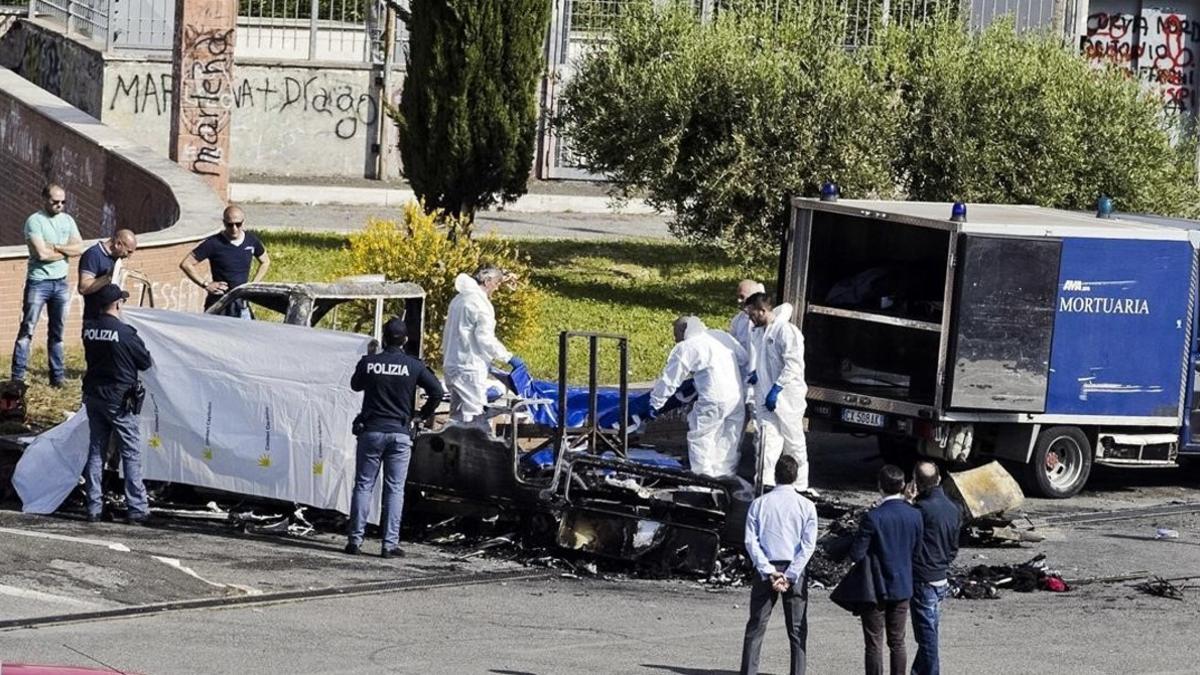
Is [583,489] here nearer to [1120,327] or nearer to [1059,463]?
[1059,463]

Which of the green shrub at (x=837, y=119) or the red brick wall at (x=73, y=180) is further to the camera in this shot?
the green shrub at (x=837, y=119)

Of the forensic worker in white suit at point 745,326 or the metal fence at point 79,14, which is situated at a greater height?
the metal fence at point 79,14

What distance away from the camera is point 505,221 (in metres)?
31.3

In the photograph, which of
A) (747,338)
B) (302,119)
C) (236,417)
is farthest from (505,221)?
(236,417)

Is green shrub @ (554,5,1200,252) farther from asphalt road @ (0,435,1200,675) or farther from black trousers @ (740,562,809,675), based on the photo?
black trousers @ (740,562,809,675)

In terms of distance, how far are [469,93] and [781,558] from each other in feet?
46.2

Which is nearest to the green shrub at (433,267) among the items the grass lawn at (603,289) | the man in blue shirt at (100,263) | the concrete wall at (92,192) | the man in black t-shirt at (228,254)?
the grass lawn at (603,289)

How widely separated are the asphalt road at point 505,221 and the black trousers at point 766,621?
58.3 ft

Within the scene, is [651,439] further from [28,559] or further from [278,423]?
[28,559]

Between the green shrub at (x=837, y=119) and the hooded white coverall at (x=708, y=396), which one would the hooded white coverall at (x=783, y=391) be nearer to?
the hooded white coverall at (x=708, y=396)

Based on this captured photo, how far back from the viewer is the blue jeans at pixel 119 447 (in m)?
13.9

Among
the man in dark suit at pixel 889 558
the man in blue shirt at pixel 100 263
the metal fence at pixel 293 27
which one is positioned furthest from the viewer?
the metal fence at pixel 293 27

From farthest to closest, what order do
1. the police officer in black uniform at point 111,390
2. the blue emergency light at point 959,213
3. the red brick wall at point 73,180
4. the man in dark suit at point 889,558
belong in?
the red brick wall at point 73,180
the blue emergency light at point 959,213
the police officer in black uniform at point 111,390
the man in dark suit at point 889,558

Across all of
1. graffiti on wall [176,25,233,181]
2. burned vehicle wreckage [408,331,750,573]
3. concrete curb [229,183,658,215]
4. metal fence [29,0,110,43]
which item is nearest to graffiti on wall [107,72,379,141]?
metal fence [29,0,110,43]
